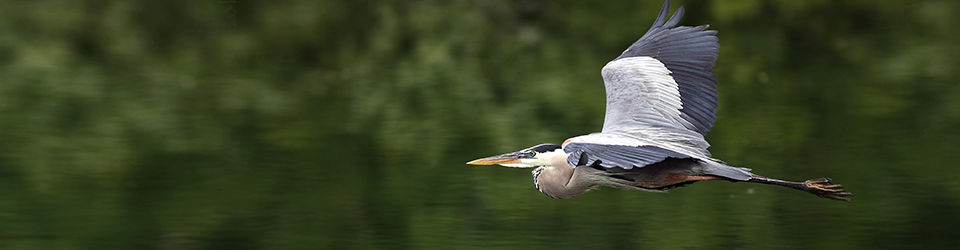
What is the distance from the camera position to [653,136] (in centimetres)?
217

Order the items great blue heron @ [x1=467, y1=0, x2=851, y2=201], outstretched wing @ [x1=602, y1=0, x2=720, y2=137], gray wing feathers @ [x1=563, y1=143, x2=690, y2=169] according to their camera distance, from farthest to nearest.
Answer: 1. outstretched wing @ [x1=602, y1=0, x2=720, y2=137]
2. great blue heron @ [x1=467, y1=0, x2=851, y2=201]
3. gray wing feathers @ [x1=563, y1=143, x2=690, y2=169]

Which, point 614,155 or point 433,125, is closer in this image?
point 614,155

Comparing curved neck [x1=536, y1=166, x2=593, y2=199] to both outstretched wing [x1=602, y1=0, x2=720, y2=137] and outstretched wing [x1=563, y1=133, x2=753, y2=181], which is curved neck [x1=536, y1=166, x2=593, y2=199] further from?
outstretched wing [x1=602, y1=0, x2=720, y2=137]

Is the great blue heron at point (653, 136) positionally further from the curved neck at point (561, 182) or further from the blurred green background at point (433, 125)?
the blurred green background at point (433, 125)

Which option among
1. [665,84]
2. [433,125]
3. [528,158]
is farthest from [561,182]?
[433,125]

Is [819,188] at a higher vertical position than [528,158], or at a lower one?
lower

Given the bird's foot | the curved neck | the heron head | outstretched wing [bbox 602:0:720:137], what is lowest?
the bird's foot

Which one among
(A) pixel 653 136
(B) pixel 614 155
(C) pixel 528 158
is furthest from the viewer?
(A) pixel 653 136

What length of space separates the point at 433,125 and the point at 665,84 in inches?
101

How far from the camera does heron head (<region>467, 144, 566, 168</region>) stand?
6.31 ft

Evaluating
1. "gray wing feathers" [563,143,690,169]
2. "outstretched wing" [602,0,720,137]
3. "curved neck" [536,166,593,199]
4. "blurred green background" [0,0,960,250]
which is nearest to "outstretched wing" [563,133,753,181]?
"gray wing feathers" [563,143,690,169]

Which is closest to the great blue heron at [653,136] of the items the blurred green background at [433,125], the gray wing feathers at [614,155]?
the gray wing feathers at [614,155]

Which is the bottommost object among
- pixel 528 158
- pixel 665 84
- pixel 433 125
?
pixel 528 158

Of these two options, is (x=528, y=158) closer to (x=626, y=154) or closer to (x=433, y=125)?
(x=626, y=154)
